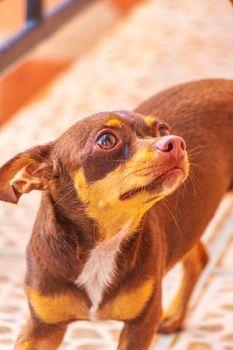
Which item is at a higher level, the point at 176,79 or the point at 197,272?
the point at 197,272

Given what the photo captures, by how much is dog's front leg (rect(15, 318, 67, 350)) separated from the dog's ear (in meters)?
0.30

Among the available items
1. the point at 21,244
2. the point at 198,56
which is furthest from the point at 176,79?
the point at 21,244

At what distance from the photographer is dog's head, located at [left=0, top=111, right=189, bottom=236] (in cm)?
198

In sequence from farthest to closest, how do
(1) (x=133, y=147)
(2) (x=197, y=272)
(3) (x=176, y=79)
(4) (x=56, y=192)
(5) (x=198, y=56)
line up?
(5) (x=198, y=56), (3) (x=176, y=79), (2) (x=197, y=272), (4) (x=56, y=192), (1) (x=133, y=147)

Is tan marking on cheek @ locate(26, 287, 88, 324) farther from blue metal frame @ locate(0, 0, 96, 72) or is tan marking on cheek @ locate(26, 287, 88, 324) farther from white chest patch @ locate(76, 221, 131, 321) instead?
blue metal frame @ locate(0, 0, 96, 72)

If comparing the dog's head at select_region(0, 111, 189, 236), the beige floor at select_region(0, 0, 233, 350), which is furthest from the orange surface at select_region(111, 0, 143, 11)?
the dog's head at select_region(0, 111, 189, 236)

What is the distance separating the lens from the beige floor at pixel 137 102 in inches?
109

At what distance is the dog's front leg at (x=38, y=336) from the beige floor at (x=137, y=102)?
1.28 ft

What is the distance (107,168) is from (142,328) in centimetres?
41

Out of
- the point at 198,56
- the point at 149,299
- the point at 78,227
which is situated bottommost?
the point at 198,56

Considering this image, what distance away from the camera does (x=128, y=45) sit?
5.20 metres

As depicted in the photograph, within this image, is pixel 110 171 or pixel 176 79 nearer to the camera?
pixel 110 171

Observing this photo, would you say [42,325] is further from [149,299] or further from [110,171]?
[110,171]

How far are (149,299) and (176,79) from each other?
2500mm
